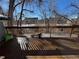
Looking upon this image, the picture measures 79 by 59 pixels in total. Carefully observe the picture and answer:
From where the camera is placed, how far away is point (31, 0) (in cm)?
1078

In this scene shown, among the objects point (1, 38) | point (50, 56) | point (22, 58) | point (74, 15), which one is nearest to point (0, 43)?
point (1, 38)

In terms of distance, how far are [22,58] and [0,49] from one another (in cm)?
83

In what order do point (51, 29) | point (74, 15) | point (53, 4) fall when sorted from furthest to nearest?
point (53, 4) < point (74, 15) < point (51, 29)

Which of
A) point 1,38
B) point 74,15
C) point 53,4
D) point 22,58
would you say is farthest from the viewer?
point 53,4

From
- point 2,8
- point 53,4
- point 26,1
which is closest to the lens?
point 53,4

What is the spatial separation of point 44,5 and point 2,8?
378 centimetres

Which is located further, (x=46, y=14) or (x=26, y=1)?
(x=26, y=1)

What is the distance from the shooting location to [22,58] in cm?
317

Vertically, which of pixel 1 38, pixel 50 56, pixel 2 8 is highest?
pixel 2 8

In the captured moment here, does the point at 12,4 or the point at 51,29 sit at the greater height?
the point at 12,4

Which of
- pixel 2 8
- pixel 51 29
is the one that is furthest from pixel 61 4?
pixel 2 8

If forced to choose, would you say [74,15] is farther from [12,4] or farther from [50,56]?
[50,56]

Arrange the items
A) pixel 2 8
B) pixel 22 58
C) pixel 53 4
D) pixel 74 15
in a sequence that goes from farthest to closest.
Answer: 1. pixel 2 8
2. pixel 53 4
3. pixel 74 15
4. pixel 22 58

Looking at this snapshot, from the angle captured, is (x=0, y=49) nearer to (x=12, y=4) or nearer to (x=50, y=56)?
(x=50, y=56)
